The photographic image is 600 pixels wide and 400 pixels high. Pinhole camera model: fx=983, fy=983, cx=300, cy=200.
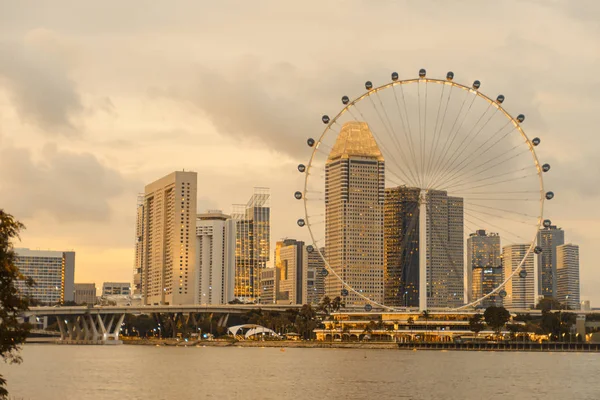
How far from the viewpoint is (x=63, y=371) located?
126938mm

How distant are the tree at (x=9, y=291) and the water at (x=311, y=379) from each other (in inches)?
1887

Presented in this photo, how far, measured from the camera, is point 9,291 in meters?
38.8

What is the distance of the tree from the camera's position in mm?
38000

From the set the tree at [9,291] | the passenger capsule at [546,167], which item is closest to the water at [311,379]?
the passenger capsule at [546,167]

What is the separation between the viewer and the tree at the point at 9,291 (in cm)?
3800

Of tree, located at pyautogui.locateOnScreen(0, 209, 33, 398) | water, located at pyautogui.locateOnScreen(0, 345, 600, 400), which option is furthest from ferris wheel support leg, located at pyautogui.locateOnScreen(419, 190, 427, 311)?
tree, located at pyautogui.locateOnScreen(0, 209, 33, 398)

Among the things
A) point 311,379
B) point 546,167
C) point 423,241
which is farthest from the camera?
point 423,241

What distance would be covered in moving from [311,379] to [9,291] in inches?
2839

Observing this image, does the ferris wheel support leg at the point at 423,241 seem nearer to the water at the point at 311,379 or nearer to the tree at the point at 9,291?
the water at the point at 311,379

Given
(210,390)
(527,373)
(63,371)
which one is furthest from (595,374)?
(63,371)

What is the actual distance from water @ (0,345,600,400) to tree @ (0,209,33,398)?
47.9 metres

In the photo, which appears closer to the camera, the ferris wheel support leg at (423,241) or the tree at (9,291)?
the tree at (9,291)

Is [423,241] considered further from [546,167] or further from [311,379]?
[311,379]

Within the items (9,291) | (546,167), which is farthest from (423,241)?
(9,291)
